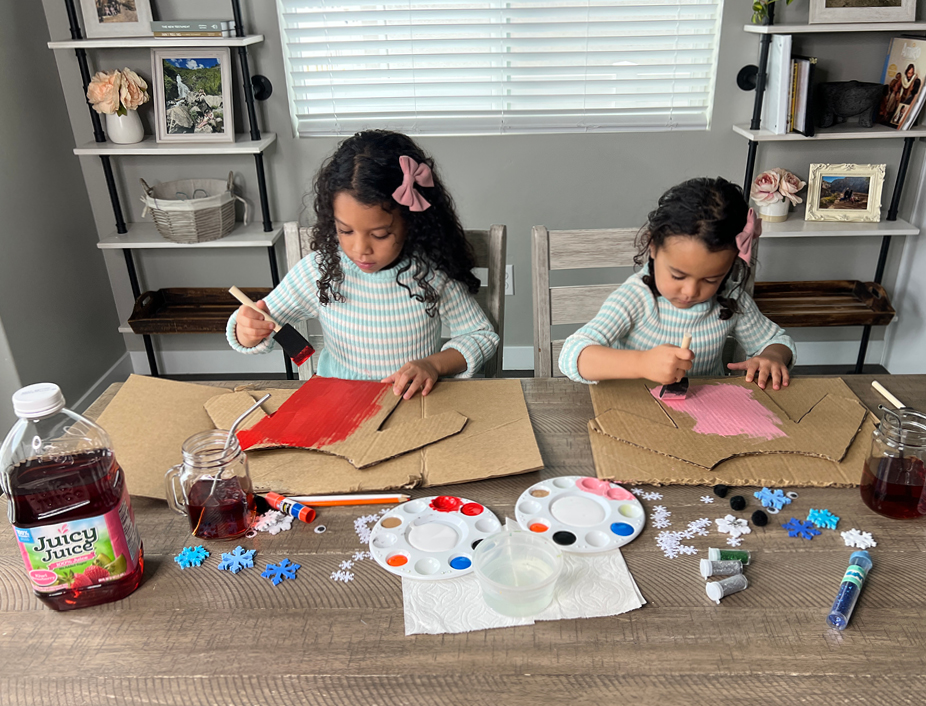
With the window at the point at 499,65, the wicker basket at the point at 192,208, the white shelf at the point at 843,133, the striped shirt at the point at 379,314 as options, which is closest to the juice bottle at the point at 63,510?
the striped shirt at the point at 379,314

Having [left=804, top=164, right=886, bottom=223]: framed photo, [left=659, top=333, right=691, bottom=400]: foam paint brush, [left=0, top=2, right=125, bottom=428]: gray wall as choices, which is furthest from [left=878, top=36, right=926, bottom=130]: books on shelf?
[left=0, top=2, right=125, bottom=428]: gray wall

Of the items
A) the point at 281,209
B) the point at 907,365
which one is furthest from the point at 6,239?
the point at 907,365

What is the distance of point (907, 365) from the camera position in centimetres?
274

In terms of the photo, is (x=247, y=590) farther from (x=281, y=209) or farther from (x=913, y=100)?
(x=913, y=100)

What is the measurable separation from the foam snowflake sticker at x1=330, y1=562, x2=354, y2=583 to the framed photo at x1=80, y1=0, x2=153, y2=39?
2191mm

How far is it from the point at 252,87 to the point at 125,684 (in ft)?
7.13

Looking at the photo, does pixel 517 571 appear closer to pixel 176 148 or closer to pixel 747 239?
pixel 747 239

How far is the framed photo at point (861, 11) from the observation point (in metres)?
2.22

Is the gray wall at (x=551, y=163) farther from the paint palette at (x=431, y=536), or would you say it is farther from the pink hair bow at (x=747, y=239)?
the paint palette at (x=431, y=536)

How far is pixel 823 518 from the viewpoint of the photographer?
0.86m

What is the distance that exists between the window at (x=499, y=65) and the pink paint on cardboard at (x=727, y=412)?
63.7 inches

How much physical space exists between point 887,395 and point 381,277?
919mm

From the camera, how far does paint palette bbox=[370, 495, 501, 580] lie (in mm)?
800

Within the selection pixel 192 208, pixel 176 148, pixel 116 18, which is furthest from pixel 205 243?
pixel 116 18
